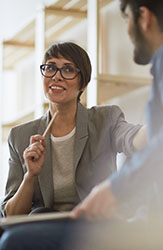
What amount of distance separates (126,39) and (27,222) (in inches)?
76.8

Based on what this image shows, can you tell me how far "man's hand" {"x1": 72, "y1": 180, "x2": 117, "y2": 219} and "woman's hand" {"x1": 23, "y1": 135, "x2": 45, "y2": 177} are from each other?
0.56m

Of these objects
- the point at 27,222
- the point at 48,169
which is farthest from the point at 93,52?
the point at 27,222

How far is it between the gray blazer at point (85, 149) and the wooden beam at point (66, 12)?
153 cm

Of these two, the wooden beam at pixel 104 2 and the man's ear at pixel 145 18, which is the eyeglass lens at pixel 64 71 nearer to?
the man's ear at pixel 145 18

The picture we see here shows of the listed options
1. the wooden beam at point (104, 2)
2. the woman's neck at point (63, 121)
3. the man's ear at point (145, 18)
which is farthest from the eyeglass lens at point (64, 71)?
the wooden beam at point (104, 2)

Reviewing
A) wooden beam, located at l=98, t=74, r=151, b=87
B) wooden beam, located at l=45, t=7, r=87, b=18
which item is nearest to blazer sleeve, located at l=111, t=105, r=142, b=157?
wooden beam, located at l=98, t=74, r=151, b=87

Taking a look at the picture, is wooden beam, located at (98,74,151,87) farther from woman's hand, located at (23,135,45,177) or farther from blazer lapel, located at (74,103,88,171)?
woman's hand, located at (23,135,45,177)

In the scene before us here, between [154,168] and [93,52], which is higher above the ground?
[93,52]

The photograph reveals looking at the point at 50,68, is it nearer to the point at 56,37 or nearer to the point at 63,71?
the point at 63,71

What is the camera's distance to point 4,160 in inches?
166

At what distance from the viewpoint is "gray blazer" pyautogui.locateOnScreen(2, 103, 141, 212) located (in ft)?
5.07

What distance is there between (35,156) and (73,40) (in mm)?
2007

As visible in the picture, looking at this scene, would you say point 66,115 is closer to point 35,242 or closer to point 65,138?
Result: point 65,138

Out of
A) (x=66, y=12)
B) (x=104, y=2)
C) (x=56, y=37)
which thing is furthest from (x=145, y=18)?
(x=56, y=37)
